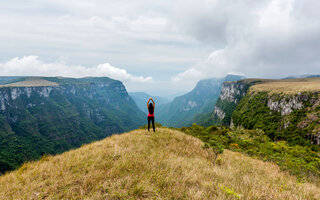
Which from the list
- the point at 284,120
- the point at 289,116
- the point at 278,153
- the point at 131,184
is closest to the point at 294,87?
the point at 289,116

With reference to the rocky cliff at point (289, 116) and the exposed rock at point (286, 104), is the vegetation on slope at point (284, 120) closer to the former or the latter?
the rocky cliff at point (289, 116)

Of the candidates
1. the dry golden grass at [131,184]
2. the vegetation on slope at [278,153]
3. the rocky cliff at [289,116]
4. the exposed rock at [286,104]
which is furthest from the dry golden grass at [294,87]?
the dry golden grass at [131,184]

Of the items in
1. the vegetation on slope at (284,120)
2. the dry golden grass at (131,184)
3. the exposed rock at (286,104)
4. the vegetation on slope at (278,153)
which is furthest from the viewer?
the exposed rock at (286,104)

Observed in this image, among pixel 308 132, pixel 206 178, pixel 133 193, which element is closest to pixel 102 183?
pixel 133 193

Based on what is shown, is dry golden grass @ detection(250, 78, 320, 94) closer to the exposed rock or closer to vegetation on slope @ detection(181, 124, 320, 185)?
the exposed rock

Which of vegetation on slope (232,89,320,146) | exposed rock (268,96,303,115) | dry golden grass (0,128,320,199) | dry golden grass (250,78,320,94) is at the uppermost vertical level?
dry golden grass (250,78,320,94)

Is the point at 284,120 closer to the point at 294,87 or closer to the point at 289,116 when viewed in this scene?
the point at 289,116

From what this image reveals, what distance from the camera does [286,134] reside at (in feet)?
271

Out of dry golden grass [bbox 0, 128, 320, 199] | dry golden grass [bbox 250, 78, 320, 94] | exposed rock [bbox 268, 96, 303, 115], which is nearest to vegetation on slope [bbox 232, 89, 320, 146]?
exposed rock [bbox 268, 96, 303, 115]

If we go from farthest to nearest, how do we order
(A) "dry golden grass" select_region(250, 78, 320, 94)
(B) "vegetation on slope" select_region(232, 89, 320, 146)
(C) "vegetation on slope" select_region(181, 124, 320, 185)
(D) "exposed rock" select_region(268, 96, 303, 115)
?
1. (A) "dry golden grass" select_region(250, 78, 320, 94)
2. (D) "exposed rock" select_region(268, 96, 303, 115)
3. (B) "vegetation on slope" select_region(232, 89, 320, 146)
4. (C) "vegetation on slope" select_region(181, 124, 320, 185)

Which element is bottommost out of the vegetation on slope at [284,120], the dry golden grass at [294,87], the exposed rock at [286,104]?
the vegetation on slope at [284,120]

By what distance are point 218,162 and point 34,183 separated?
28.4ft

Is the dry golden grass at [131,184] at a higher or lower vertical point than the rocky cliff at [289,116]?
higher

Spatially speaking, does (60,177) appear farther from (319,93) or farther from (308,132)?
(319,93)
